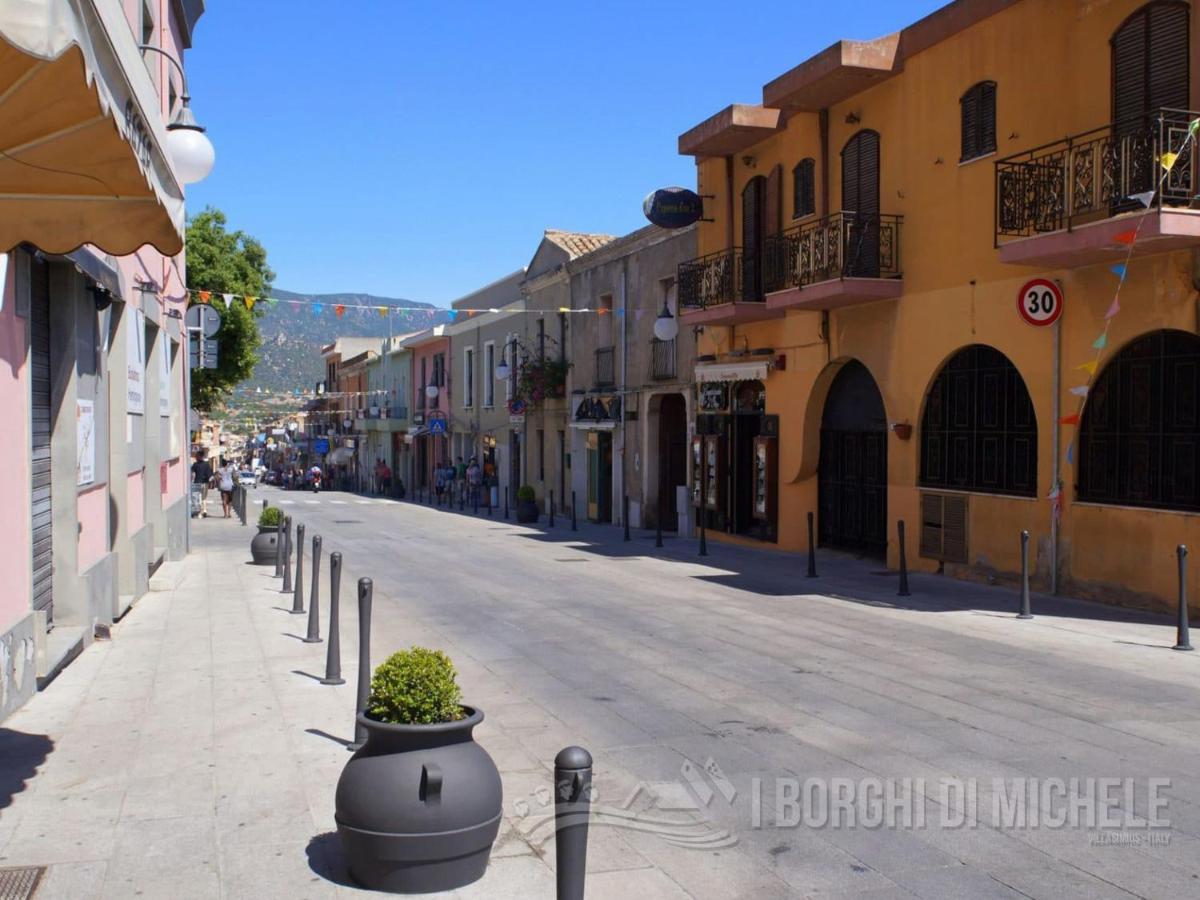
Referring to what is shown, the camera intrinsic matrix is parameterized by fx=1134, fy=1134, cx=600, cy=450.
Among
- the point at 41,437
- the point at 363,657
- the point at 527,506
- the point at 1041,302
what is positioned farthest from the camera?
the point at 527,506

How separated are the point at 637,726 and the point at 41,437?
5.68 m

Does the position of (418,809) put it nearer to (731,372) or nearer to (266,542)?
(266,542)

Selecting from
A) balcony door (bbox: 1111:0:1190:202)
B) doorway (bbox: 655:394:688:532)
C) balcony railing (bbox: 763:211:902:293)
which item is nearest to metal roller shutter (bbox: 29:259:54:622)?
balcony door (bbox: 1111:0:1190:202)

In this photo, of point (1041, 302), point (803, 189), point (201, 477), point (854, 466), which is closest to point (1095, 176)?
point (1041, 302)

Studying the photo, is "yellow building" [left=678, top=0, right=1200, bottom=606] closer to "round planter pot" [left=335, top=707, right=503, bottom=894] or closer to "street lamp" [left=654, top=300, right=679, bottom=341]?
"street lamp" [left=654, top=300, right=679, bottom=341]

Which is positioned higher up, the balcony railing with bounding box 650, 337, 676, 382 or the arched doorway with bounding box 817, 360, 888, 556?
the balcony railing with bounding box 650, 337, 676, 382

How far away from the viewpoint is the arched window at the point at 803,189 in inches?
811

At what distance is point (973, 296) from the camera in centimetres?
1608

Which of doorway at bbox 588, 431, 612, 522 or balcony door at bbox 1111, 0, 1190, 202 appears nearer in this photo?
balcony door at bbox 1111, 0, 1190, 202

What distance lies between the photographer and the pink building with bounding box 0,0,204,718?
14.6 feet

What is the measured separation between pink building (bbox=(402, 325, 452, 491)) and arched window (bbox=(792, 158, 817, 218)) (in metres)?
28.0

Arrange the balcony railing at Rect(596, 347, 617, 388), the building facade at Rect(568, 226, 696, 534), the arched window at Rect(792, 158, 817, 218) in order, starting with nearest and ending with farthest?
the arched window at Rect(792, 158, 817, 218) < the building facade at Rect(568, 226, 696, 534) < the balcony railing at Rect(596, 347, 617, 388)

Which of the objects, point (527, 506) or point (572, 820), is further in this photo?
Result: point (527, 506)

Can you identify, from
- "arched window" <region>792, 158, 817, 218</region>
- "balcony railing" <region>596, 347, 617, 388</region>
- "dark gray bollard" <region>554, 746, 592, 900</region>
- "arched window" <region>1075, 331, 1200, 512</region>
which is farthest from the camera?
"balcony railing" <region>596, 347, 617, 388</region>
